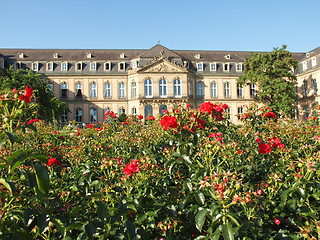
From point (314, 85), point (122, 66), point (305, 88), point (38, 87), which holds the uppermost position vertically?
point (122, 66)

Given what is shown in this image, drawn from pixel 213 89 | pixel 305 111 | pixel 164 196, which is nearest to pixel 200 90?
pixel 213 89

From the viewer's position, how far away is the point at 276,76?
31266mm

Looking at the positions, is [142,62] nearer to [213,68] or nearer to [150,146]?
[213,68]

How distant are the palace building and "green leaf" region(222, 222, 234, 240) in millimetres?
32378

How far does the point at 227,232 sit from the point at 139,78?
33730 millimetres

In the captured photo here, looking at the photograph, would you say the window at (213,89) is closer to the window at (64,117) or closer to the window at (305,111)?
the window at (305,111)

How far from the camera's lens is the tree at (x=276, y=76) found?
29.6 meters

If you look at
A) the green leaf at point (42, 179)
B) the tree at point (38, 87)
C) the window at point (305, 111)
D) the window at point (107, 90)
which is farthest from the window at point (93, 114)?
the green leaf at point (42, 179)

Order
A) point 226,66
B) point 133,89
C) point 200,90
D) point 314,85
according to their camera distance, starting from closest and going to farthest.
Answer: point 314,85, point 133,89, point 200,90, point 226,66

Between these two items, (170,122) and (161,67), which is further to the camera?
→ (161,67)

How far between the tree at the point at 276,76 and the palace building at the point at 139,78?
6.11 m

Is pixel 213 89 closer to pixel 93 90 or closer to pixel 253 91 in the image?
pixel 253 91

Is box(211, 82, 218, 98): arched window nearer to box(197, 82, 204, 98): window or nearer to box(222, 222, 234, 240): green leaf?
box(197, 82, 204, 98): window

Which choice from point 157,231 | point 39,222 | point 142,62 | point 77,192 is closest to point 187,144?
point 157,231
